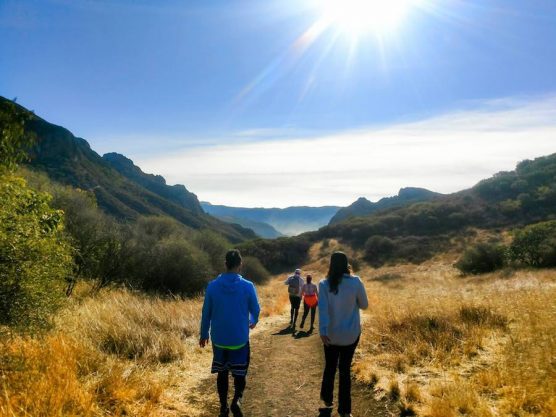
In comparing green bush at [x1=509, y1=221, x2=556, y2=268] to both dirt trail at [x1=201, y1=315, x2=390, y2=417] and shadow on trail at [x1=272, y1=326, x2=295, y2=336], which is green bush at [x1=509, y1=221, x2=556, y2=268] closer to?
shadow on trail at [x1=272, y1=326, x2=295, y2=336]

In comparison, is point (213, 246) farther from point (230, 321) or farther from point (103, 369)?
point (230, 321)

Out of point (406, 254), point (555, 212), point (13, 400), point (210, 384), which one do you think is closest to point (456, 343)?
point (210, 384)

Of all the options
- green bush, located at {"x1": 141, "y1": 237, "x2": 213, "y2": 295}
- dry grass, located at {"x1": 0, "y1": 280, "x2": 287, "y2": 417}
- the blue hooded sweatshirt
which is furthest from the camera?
green bush, located at {"x1": 141, "y1": 237, "x2": 213, "y2": 295}

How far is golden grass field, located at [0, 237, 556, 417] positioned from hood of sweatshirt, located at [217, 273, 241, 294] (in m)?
1.95

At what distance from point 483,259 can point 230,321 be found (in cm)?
3990

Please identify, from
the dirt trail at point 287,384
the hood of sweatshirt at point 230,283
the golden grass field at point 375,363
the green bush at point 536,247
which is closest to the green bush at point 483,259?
the green bush at point 536,247

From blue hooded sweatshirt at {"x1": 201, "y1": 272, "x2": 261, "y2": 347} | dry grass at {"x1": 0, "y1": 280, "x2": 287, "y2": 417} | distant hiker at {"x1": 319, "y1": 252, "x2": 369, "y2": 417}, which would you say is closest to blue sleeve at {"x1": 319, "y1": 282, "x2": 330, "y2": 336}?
distant hiker at {"x1": 319, "y1": 252, "x2": 369, "y2": 417}

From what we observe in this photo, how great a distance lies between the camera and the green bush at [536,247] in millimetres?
Result: 33969

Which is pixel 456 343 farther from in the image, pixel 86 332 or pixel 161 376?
→ pixel 86 332

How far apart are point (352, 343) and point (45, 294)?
198 inches

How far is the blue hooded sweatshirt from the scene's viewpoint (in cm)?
505

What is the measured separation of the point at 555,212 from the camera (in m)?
59.4

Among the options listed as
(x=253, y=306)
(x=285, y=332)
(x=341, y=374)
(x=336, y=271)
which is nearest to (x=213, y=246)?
(x=285, y=332)

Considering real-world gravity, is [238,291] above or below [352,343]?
above
